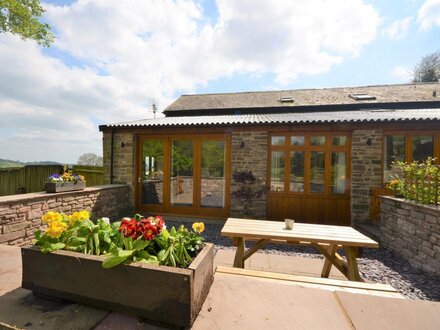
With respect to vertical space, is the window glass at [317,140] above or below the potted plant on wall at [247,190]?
above

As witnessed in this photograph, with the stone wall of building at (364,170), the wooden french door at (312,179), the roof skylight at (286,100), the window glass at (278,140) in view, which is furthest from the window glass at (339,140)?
the roof skylight at (286,100)

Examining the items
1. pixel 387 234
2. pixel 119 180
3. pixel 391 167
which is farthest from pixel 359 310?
pixel 119 180

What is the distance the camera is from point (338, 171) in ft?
21.6

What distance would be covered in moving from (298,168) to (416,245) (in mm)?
3222

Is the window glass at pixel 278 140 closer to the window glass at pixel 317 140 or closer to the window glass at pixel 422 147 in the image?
the window glass at pixel 317 140

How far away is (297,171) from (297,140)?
967 millimetres

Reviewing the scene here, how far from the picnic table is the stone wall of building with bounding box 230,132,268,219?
292cm

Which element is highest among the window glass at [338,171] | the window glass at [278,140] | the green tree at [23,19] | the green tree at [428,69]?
the green tree at [428,69]

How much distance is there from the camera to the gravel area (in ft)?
10.7

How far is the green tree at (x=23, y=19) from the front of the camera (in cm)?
891

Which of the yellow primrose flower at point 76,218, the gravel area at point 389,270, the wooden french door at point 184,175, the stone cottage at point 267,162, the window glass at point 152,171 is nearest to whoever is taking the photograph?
the yellow primrose flower at point 76,218

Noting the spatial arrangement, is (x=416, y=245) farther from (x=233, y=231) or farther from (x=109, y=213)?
(x=109, y=213)

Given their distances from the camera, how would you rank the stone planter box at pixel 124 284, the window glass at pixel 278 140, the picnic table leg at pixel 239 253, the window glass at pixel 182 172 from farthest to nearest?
the window glass at pixel 182 172
the window glass at pixel 278 140
the picnic table leg at pixel 239 253
the stone planter box at pixel 124 284

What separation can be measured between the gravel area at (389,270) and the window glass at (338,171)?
6.86 ft
